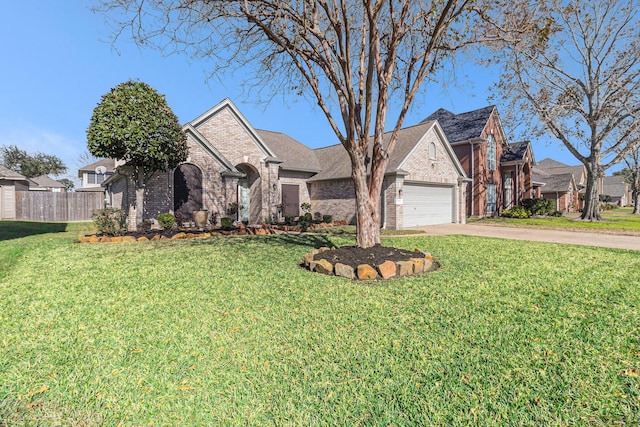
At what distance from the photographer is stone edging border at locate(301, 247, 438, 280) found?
217 inches

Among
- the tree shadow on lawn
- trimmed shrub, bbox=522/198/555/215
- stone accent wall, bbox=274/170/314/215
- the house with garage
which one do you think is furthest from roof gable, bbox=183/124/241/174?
the house with garage

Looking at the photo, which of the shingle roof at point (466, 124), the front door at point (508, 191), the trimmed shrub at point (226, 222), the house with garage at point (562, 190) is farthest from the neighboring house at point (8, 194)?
the house with garage at point (562, 190)

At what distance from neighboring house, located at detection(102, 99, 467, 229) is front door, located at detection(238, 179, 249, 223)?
0.06 metres

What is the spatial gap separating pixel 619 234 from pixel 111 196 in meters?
25.9

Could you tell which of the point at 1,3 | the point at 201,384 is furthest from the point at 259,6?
the point at 201,384

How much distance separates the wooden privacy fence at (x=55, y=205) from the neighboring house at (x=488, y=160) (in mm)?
27165

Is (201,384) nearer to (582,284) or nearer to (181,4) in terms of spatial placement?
(582,284)

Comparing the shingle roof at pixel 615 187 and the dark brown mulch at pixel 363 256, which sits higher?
the shingle roof at pixel 615 187

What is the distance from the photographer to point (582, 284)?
5039mm

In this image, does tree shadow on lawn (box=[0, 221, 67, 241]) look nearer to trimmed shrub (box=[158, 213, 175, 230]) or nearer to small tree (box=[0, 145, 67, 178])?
trimmed shrub (box=[158, 213, 175, 230])

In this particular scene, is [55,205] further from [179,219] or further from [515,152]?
[515,152]

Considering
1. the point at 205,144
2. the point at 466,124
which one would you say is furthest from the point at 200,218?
the point at 466,124

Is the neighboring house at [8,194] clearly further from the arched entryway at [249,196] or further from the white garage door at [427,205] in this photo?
the white garage door at [427,205]

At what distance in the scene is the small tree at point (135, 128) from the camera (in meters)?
10.0
